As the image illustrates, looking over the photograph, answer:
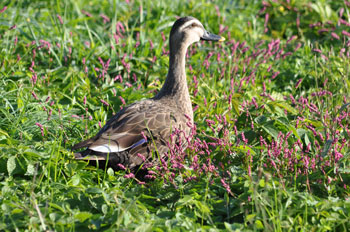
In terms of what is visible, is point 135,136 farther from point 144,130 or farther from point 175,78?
point 175,78

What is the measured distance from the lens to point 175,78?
5.22 metres

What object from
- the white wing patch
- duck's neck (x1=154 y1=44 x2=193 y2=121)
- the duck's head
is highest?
the duck's head

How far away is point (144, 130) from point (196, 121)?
1.03 metres

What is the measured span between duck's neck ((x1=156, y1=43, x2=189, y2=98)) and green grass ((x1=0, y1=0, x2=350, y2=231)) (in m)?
0.36

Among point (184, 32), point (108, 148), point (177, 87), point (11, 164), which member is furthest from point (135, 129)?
point (184, 32)

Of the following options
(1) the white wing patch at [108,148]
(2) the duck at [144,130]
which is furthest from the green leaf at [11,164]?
(1) the white wing patch at [108,148]

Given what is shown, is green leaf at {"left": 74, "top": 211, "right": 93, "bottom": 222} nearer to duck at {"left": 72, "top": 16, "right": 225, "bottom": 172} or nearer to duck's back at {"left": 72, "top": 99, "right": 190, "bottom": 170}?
duck at {"left": 72, "top": 16, "right": 225, "bottom": 172}

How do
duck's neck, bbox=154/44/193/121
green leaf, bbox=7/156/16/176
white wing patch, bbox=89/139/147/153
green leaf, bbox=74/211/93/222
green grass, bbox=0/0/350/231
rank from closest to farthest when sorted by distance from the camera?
green leaf, bbox=74/211/93/222, green grass, bbox=0/0/350/231, green leaf, bbox=7/156/16/176, white wing patch, bbox=89/139/147/153, duck's neck, bbox=154/44/193/121

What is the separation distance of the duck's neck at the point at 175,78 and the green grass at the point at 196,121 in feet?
1.19

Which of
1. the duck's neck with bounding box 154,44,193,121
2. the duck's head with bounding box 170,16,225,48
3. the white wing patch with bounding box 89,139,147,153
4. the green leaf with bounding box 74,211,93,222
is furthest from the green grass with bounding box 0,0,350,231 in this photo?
the duck's head with bounding box 170,16,225,48

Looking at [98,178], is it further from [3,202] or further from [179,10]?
[179,10]

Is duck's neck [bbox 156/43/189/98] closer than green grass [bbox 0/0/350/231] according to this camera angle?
No

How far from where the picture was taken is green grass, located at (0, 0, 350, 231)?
3404mm

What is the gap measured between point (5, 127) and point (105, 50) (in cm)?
177
